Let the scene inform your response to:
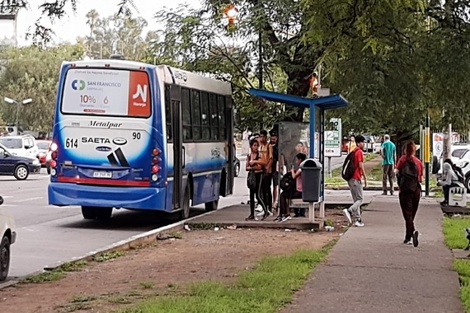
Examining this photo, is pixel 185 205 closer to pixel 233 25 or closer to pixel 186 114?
pixel 186 114

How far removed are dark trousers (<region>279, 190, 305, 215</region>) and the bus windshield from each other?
3205 mm

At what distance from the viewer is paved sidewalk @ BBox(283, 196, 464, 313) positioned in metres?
8.76

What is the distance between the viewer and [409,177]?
46.8ft

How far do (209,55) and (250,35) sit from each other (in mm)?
1574

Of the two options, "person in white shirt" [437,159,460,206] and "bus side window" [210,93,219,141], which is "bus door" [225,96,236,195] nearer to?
"bus side window" [210,93,219,141]

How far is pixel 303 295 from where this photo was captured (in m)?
9.34

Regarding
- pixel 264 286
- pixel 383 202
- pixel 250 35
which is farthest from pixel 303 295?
pixel 383 202

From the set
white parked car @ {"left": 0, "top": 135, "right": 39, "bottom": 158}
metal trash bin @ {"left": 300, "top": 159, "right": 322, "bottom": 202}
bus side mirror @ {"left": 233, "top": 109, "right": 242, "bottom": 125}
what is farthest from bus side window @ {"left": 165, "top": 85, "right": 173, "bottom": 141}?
white parked car @ {"left": 0, "top": 135, "right": 39, "bottom": 158}

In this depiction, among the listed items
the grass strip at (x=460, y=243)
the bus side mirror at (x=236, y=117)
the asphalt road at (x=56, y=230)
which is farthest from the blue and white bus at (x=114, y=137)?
the grass strip at (x=460, y=243)

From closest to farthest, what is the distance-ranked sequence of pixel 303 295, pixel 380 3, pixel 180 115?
pixel 303 295 → pixel 380 3 → pixel 180 115

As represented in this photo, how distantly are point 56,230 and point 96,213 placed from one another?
6.92ft

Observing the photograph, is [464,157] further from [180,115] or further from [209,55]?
[180,115]

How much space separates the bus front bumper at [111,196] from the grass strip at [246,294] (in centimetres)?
580

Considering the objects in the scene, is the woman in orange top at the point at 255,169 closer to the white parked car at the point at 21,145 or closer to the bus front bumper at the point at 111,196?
the bus front bumper at the point at 111,196
